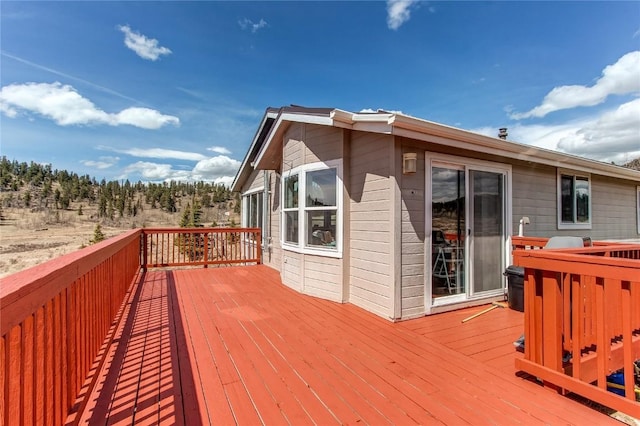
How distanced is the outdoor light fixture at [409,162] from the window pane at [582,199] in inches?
178

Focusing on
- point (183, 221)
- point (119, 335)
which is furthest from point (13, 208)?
point (119, 335)

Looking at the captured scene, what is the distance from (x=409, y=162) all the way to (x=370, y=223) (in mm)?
968

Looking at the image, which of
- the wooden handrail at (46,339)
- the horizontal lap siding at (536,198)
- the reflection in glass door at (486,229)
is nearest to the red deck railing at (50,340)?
the wooden handrail at (46,339)

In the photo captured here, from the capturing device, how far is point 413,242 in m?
3.79

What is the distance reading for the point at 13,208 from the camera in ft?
97.7

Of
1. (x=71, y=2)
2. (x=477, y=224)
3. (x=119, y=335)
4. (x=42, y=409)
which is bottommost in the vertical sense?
(x=119, y=335)

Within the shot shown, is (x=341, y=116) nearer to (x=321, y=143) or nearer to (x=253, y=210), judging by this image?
(x=321, y=143)

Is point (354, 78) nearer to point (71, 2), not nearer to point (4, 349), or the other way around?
point (71, 2)

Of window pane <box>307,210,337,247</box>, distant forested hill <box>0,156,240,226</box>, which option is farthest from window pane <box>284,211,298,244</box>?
distant forested hill <box>0,156,240,226</box>

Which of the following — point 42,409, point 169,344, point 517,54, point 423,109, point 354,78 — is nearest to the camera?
point 42,409

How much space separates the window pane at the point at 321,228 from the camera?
4613mm

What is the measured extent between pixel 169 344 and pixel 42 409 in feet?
5.86

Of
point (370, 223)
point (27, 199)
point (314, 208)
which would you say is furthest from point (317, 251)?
point (27, 199)

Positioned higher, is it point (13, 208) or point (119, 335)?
point (13, 208)
